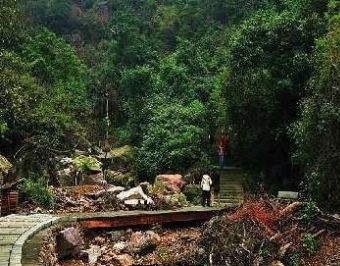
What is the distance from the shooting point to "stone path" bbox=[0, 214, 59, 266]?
1062cm

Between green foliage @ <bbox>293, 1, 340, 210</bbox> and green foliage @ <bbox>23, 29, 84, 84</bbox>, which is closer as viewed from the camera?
green foliage @ <bbox>293, 1, 340, 210</bbox>

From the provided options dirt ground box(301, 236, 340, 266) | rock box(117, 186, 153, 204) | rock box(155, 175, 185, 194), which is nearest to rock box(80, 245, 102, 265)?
rock box(117, 186, 153, 204)

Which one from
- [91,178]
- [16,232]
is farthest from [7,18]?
[91,178]

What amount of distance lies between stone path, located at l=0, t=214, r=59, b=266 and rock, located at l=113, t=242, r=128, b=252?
7.49ft

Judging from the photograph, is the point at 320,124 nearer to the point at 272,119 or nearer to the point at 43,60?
the point at 272,119

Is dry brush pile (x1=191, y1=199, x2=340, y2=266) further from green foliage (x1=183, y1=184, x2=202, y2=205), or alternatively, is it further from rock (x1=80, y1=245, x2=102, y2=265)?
green foliage (x1=183, y1=184, x2=202, y2=205)

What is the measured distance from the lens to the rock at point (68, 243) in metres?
15.1

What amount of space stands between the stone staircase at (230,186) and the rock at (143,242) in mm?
4915

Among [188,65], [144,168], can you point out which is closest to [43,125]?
[144,168]

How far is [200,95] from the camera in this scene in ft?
107

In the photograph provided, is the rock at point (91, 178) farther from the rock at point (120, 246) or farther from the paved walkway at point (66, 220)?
the rock at point (120, 246)

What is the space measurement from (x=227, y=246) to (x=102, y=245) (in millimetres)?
4585

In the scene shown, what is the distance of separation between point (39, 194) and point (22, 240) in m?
7.36

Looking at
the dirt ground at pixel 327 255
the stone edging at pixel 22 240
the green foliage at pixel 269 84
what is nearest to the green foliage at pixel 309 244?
the dirt ground at pixel 327 255
